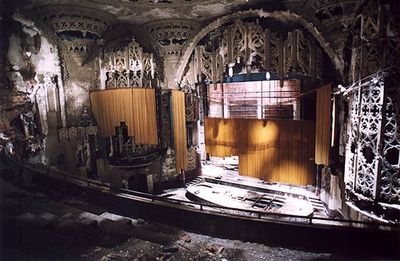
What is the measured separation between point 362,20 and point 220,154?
8.48 metres

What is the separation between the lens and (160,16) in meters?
12.0

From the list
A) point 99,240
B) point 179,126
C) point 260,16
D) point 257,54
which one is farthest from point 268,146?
point 99,240

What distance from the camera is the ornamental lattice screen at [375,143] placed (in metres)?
6.52

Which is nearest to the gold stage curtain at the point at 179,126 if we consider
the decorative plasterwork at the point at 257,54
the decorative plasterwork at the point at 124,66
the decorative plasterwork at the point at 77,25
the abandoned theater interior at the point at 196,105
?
the abandoned theater interior at the point at 196,105

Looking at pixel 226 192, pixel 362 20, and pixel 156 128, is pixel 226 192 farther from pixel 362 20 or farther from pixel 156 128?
pixel 362 20

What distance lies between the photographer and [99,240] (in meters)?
5.51

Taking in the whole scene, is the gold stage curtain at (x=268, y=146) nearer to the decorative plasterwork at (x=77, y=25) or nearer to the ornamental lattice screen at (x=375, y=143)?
the ornamental lattice screen at (x=375, y=143)

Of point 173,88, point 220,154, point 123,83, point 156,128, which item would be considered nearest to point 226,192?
point 220,154

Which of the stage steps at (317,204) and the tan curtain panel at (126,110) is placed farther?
the tan curtain panel at (126,110)

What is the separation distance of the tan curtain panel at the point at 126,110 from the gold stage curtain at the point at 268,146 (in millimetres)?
3307

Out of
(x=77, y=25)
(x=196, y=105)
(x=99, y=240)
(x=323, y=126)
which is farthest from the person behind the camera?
(x=196, y=105)

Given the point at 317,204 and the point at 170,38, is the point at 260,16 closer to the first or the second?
the point at 170,38

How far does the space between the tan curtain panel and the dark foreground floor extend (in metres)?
5.75

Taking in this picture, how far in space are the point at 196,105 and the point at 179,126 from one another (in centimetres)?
188
